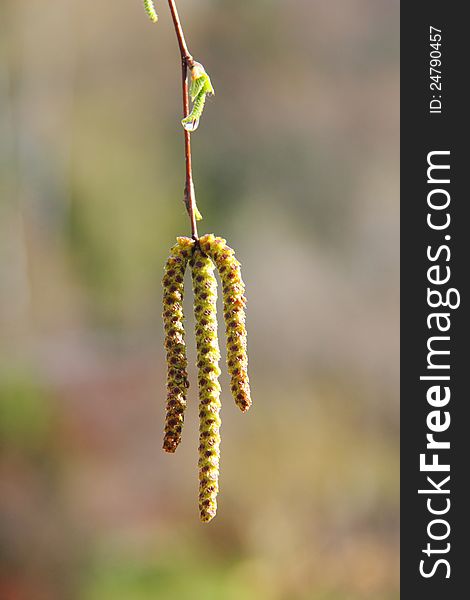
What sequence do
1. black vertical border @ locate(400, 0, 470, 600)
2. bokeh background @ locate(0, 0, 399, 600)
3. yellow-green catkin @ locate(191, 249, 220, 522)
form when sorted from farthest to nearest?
1. bokeh background @ locate(0, 0, 399, 600)
2. black vertical border @ locate(400, 0, 470, 600)
3. yellow-green catkin @ locate(191, 249, 220, 522)

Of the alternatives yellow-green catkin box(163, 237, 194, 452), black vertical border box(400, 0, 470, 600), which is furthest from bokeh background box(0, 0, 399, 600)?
yellow-green catkin box(163, 237, 194, 452)

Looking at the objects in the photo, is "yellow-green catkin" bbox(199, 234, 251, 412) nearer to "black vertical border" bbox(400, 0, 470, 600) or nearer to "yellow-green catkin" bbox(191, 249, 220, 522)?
"yellow-green catkin" bbox(191, 249, 220, 522)

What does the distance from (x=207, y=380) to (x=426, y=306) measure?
6.62 ft

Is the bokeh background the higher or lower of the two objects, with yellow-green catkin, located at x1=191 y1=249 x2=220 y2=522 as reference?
higher

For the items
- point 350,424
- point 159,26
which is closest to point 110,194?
point 159,26

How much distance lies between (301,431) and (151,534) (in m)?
0.84

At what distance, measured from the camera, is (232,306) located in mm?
731

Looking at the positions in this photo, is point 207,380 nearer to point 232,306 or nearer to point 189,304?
point 232,306

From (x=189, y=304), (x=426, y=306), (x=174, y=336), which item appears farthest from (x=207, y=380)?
(x=189, y=304)

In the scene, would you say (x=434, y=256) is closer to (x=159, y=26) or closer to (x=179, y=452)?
(x=179, y=452)

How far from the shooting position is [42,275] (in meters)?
4.42

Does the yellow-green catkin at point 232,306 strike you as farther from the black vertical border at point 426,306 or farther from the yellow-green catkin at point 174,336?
the black vertical border at point 426,306

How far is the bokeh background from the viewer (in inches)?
161

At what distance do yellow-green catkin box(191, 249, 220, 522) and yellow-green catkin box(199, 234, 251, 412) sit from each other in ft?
0.03
